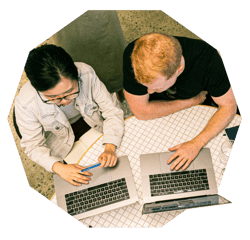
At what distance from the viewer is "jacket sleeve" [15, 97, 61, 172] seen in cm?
132

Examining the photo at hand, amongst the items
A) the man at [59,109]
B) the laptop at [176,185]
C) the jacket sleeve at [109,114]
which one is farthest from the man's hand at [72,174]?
the laptop at [176,185]

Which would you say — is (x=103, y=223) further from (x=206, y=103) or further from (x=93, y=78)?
(x=206, y=103)

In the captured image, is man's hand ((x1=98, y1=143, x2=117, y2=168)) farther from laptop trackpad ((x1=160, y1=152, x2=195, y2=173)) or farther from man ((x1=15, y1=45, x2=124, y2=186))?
laptop trackpad ((x1=160, y1=152, x2=195, y2=173))

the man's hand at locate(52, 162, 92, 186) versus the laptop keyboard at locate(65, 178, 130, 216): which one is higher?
the man's hand at locate(52, 162, 92, 186)

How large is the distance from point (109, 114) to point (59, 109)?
1.11 feet

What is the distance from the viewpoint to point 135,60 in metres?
1.14

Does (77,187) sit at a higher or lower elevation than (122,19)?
lower

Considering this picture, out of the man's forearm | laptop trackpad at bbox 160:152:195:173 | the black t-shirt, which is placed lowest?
laptop trackpad at bbox 160:152:195:173

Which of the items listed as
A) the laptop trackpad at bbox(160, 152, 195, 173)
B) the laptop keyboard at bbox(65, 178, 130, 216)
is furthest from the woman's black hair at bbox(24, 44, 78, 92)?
the laptop trackpad at bbox(160, 152, 195, 173)

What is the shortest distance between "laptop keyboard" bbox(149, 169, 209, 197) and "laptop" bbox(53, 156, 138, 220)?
0.45 feet

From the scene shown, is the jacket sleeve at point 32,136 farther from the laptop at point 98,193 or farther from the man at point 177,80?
the man at point 177,80

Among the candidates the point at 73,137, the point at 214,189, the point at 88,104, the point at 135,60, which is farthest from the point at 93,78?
the point at 214,189

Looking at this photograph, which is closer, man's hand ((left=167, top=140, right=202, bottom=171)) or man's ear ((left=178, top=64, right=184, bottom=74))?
man's ear ((left=178, top=64, right=184, bottom=74))

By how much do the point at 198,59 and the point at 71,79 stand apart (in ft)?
2.36
